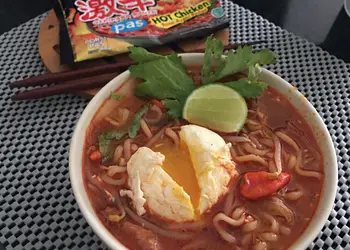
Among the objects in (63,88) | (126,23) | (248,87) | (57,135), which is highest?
(248,87)

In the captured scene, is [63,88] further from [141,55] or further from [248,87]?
[248,87]

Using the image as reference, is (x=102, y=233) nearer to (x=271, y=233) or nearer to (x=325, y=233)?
(x=271, y=233)

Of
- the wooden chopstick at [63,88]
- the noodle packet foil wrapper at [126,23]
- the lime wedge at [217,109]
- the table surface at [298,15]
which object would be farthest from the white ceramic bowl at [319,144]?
the table surface at [298,15]

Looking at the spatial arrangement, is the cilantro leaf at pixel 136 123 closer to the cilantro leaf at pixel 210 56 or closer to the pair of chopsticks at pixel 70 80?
the cilantro leaf at pixel 210 56

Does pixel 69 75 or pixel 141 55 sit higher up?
pixel 141 55

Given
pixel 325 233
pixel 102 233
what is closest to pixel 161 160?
pixel 102 233

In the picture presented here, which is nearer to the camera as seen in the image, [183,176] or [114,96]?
[183,176]

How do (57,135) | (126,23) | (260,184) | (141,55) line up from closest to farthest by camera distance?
(260,184)
(141,55)
(57,135)
(126,23)

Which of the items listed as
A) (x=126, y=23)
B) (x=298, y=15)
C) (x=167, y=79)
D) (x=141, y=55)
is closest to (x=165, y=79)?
(x=167, y=79)
